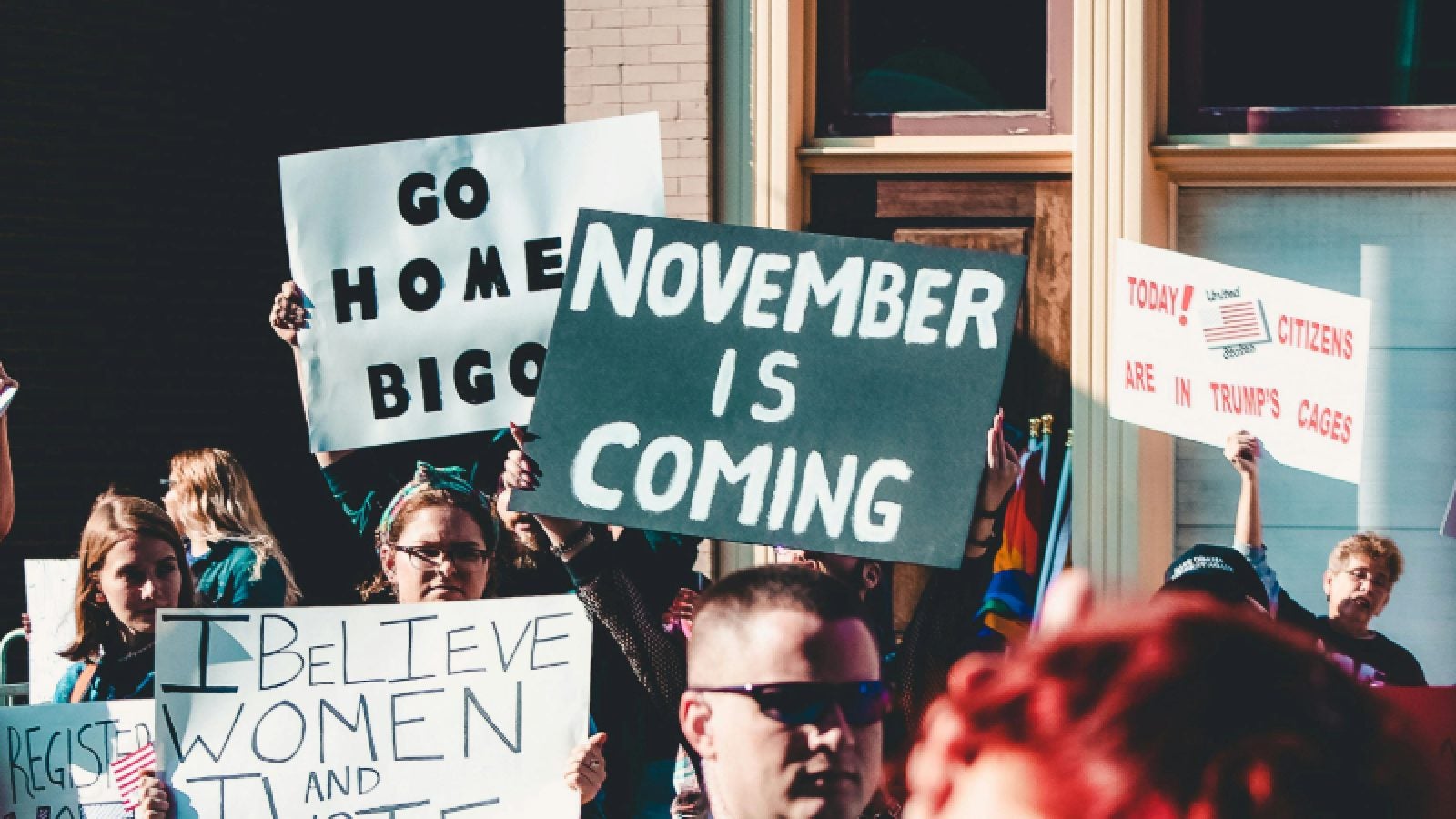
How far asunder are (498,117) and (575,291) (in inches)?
184

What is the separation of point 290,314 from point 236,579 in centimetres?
109

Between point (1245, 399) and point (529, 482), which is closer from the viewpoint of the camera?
point (529, 482)

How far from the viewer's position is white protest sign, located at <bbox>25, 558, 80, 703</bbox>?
5543 mm

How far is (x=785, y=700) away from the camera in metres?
2.57

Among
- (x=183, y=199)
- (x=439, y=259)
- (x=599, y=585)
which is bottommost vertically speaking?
(x=599, y=585)

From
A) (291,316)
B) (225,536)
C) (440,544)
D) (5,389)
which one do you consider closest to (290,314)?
(291,316)

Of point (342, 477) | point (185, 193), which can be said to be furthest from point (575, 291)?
point (185, 193)

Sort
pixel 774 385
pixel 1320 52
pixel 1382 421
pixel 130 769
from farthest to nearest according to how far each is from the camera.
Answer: pixel 1320 52, pixel 1382 421, pixel 130 769, pixel 774 385

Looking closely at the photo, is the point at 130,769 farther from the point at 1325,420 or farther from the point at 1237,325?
the point at 1325,420

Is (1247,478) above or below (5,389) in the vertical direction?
below

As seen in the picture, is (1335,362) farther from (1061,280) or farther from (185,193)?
(185,193)

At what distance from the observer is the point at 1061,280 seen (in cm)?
628

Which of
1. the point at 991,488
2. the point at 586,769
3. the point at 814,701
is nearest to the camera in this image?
the point at 814,701

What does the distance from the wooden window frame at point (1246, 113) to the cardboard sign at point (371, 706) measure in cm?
348
